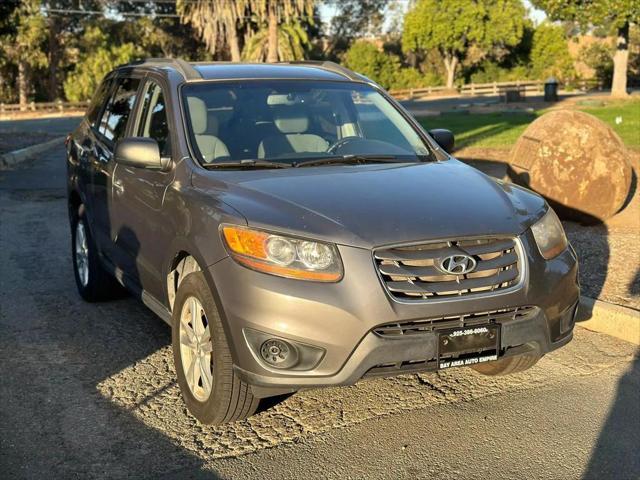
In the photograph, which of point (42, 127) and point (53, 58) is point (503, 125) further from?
point (53, 58)

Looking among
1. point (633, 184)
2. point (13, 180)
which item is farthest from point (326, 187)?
point (13, 180)

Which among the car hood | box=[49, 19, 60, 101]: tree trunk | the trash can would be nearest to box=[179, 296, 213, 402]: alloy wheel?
the car hood

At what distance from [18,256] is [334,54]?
61.9 metres

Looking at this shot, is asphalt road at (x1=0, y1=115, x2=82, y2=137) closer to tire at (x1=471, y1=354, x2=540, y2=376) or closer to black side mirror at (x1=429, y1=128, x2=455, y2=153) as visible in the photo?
black side mirror at (x1=429, y1=128, x2=455, y2=153)

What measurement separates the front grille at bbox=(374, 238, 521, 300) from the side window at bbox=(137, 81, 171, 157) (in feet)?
5.91

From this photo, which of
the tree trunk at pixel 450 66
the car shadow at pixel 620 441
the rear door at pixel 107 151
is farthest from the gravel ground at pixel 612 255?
the tree trunk at pixel 450 66

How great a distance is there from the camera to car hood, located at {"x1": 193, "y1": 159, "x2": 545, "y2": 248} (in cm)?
372

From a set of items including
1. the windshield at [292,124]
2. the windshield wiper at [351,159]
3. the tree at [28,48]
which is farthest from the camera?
the tree at [28,48]

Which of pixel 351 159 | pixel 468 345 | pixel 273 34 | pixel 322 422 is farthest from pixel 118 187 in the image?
pixel 273 34

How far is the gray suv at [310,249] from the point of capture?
3.59 m

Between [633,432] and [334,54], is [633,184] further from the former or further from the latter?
[334,54]

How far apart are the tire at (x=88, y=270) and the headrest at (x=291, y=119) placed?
1.99 meters

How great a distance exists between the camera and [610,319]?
5.57 meters

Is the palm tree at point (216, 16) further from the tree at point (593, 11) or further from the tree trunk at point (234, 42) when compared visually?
the tree at point (593, 11)
